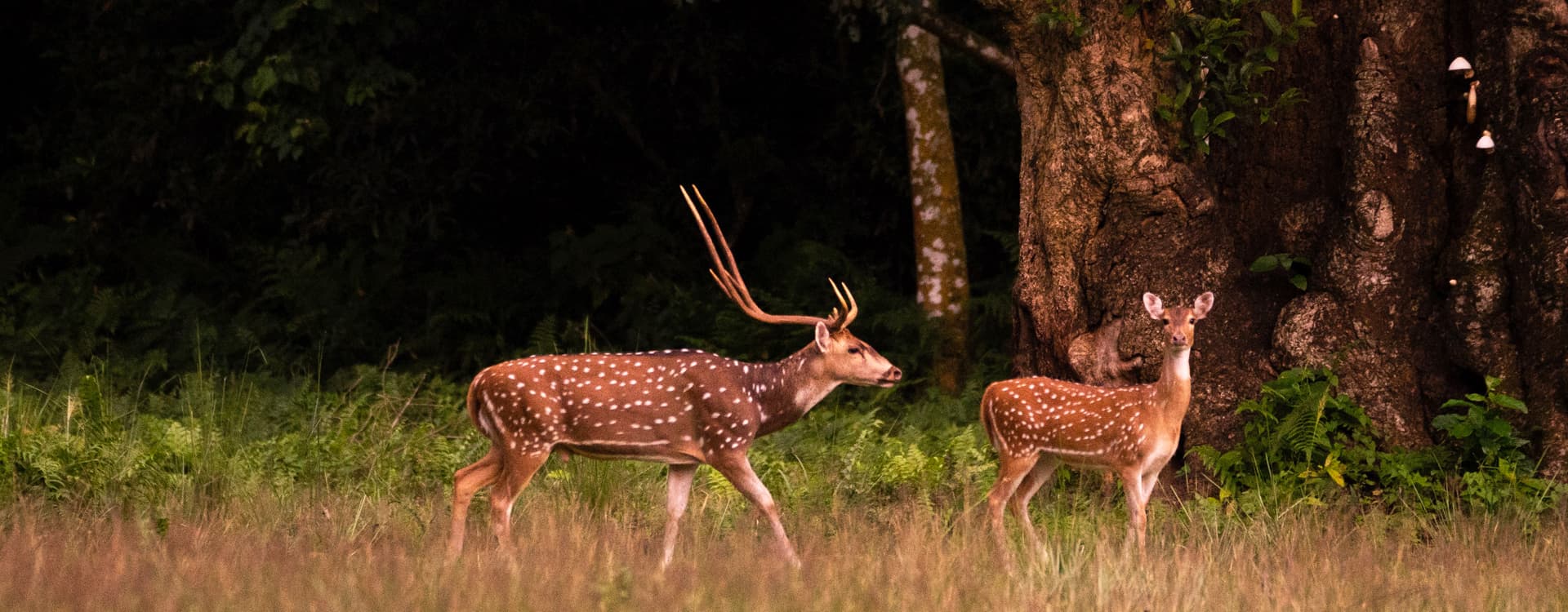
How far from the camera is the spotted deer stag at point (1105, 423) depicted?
7422 mm

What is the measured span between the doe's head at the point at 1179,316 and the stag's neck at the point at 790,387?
1410 millimetres

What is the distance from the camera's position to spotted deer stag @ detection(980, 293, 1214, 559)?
7422mm

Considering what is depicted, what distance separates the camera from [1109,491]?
820 centimetres

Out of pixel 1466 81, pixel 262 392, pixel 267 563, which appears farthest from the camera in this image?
pixel 262 392

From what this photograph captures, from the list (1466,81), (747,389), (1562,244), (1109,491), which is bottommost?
(1109,491)

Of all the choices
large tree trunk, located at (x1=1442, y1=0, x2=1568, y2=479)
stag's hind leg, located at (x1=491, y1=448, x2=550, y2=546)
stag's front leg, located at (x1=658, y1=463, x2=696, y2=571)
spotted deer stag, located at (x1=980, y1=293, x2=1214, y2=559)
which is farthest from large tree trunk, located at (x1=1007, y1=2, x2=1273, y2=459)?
stag's hind leg, located at (x1=491, y1=448, x2=550, y2=546)

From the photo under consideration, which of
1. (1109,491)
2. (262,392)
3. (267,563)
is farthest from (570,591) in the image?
(262,392)

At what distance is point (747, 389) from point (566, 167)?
27.8 ft

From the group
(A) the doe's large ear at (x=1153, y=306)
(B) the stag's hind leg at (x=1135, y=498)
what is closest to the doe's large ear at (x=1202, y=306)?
(A) the doe's large ear at (x=1153, y=306)

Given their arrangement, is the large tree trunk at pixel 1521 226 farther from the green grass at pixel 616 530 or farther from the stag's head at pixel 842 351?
the stag's head at pixel 842 351

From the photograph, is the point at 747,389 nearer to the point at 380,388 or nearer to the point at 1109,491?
the point at 1109,491

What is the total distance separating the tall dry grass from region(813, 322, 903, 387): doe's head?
0.59 meters

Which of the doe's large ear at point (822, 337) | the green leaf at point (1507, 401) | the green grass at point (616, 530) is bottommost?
the green grass at point (616, 530)

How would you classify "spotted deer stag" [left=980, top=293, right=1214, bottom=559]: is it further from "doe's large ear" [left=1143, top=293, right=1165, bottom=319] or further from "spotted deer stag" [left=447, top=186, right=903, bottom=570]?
"spotted deer stag" [left=447, top=186, right=903, bottom=570]
